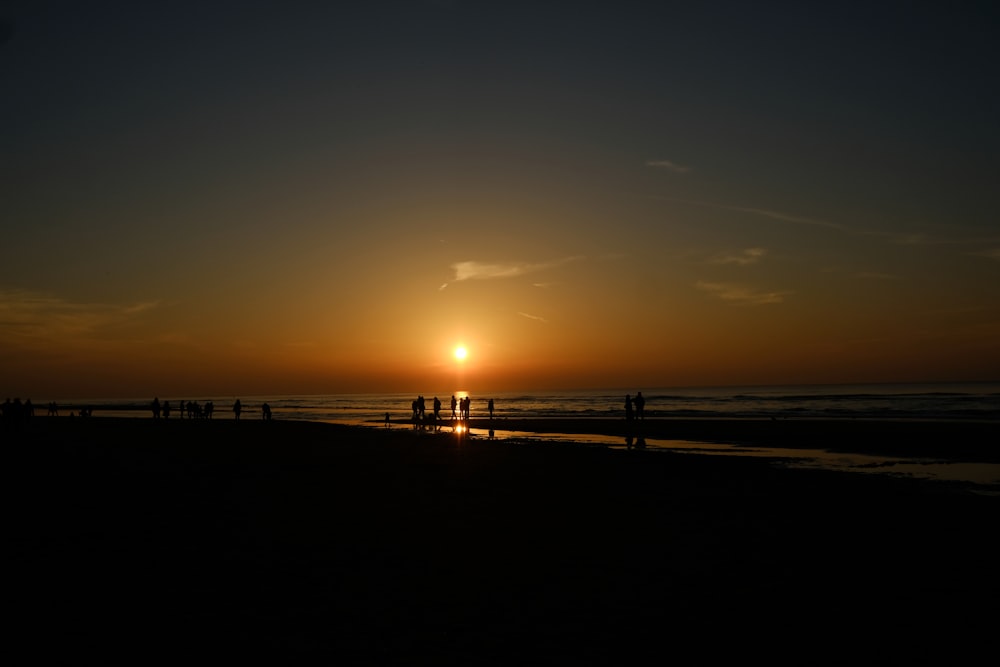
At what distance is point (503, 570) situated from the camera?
34.1 feet

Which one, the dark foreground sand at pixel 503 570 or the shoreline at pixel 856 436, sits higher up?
the dark foreground sand at pixel 503 570

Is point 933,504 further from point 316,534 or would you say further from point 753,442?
point 753,442

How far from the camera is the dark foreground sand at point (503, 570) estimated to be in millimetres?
7461

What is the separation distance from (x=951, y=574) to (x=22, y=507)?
17469 mm

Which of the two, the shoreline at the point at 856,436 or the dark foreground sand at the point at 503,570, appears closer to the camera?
the dark foreground sand at the point at 503,570

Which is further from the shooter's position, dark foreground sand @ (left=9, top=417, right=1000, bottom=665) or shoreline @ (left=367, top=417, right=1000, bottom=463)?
shoreline @ (left=367, top=417, right=1000, bottom=463)

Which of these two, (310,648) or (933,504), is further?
(933,504)

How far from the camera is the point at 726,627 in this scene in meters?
7.99

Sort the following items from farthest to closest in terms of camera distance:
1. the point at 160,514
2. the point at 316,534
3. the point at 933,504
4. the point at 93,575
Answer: the point at 933,504 < the point at 160,514 < the point at 316,534 < the point at 93,575

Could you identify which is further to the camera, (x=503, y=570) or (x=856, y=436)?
(x=856, y=436)

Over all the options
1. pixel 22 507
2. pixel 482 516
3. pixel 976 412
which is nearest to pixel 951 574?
pixel 482 516

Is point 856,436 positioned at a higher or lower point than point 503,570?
lower

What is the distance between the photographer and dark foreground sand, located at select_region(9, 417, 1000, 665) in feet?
24.5

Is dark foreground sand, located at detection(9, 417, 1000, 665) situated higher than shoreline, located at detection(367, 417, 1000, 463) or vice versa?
dark foreground sand, located at detection(9, 417, 1000, 665)
